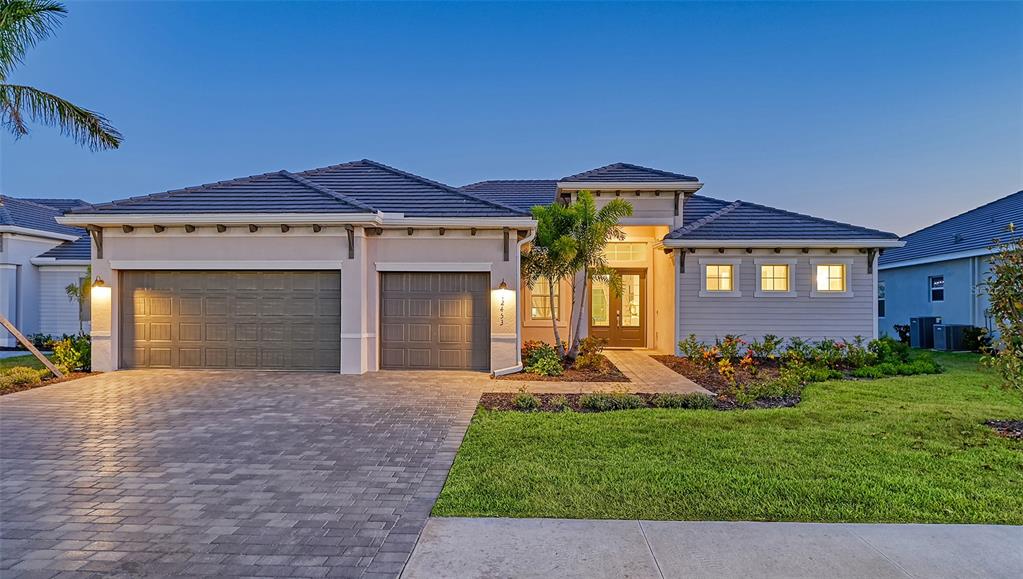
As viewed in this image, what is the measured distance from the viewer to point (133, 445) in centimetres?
555

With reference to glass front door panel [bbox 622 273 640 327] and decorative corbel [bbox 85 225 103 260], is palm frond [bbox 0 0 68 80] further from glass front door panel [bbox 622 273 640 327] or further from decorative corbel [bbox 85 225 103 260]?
glass front door panel [bbox 622 273 640 327]

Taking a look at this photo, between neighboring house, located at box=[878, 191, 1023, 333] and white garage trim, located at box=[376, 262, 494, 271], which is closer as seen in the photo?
white garage trim, located at box=[376, 262, 494, 271]

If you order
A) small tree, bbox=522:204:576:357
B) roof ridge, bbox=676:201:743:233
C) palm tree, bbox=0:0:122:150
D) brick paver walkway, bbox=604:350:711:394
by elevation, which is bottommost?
brick paver walkway, bbox=604:350:711:394

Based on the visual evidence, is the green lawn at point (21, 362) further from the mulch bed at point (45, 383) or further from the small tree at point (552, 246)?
the small tree at point (552, 246)

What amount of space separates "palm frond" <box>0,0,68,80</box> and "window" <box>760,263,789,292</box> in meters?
16.9

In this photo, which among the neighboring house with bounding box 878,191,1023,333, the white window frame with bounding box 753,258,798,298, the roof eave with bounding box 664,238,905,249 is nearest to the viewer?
the roof eave with bounding box 664,238,905,249

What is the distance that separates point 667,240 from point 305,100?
2021 cm

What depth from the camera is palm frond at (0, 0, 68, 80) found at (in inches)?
345

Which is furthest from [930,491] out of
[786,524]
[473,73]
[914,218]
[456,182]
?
[456,182]

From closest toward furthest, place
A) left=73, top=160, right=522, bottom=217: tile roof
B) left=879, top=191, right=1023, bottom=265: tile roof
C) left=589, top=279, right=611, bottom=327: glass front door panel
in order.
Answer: left=73, top=160, right=522, bottom=217: tile roof → left=589, top=279, right=611, bottom=327: glass front door panel → left=879, top=191, right=1023, bottom=265: tile roof

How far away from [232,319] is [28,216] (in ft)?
49.0

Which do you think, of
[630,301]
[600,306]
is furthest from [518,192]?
[630,301]

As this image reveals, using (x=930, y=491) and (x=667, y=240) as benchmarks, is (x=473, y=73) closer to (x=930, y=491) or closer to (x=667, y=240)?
(x=667, y=240)

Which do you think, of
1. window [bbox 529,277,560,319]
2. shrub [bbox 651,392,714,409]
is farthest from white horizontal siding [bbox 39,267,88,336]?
shrub [bbox 651,392,714,409]
